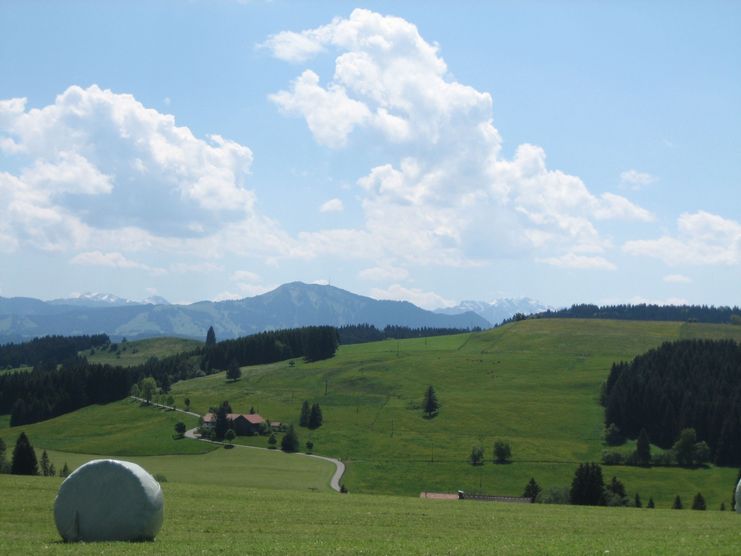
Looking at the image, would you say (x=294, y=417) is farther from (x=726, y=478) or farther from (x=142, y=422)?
(x=726, y=478)

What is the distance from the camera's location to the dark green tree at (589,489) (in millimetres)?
80500

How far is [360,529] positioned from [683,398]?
516 feet

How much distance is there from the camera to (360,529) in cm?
3422

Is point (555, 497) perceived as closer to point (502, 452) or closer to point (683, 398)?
point (502, 452)

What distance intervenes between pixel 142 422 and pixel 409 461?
271 feet

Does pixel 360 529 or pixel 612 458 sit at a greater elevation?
pixel 360 529

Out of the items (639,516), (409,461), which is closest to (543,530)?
(639,516)

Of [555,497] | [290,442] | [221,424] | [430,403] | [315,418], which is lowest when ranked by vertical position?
[290,442]

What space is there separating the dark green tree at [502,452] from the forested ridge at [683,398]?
44154 millimetres

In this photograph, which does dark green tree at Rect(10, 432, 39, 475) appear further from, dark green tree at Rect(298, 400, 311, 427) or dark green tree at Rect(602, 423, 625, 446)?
dark green tree at Rect(602, 423, 625, 446)

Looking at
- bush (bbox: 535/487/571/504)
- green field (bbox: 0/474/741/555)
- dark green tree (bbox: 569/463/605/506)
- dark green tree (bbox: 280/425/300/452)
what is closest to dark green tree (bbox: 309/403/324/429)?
dark green tree (bbox: 280/425/300/452)

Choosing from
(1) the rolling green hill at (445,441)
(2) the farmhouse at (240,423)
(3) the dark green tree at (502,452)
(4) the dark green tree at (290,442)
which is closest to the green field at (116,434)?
(1) the rolling green hill at (445,441)

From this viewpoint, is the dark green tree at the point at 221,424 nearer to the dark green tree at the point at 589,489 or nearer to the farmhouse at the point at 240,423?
the farmhouse at the point at 240,423

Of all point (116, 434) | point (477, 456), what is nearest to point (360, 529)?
point (477, 456)
